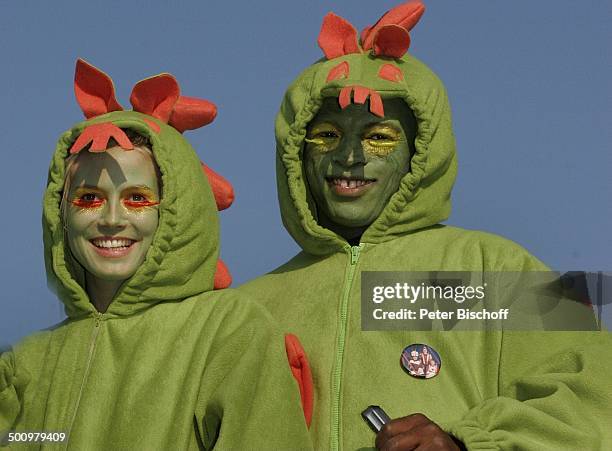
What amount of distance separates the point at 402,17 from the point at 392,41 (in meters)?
0.27

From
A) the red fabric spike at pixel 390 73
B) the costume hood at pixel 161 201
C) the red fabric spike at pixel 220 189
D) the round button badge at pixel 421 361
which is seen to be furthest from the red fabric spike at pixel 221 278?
the red fabric spike at pixel 390 73

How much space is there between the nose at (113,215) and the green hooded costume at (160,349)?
17cm

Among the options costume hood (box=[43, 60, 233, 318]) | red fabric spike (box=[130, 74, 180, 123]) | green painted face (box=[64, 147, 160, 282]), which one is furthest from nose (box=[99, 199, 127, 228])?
red fabric spike (box=[130, 74, 180, 123])

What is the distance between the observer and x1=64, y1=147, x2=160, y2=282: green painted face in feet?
28.7

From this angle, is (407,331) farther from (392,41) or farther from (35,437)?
(35,437)

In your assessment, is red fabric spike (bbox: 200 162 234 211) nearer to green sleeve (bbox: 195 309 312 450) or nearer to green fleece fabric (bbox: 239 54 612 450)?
green fleece fabric (bbox: 239 54 612 450)

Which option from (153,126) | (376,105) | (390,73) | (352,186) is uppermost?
(390,73)

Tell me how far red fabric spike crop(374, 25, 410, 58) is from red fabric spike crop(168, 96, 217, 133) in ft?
2.72

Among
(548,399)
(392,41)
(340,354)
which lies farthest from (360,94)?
(548,399)

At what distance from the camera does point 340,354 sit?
29.4 feet

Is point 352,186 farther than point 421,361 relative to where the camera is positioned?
Yes

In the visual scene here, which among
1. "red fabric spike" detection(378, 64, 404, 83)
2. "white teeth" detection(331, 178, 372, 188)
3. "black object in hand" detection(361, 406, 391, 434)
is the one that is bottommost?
"black object in hand" detection(361, 406, 391, 434)

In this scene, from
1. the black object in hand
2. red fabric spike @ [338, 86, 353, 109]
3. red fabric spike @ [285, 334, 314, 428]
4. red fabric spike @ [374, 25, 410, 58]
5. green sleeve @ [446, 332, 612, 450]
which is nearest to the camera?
green sleeve @ [446, 332, 612, 450]

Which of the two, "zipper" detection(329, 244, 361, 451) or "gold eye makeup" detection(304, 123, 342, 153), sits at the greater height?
"gold eye makeup" detection(304, 123, 342, 153)
